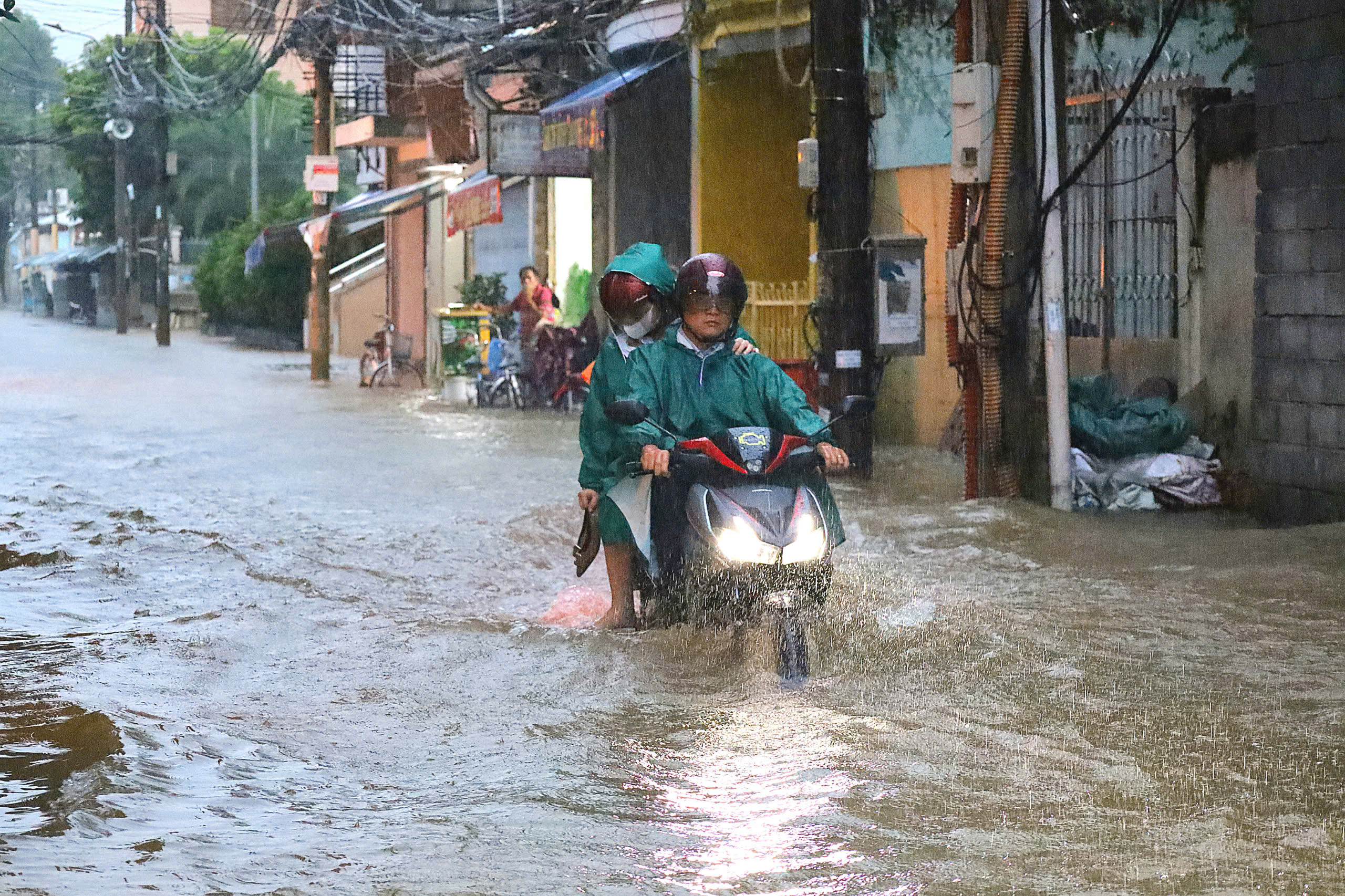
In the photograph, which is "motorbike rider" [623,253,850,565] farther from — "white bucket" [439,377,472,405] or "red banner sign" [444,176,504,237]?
"red banner sign" [444,176,504,237]

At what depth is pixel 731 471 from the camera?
6.16 m

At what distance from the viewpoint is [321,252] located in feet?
100

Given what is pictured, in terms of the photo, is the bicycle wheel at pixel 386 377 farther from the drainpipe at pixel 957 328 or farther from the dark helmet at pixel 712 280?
the dark helmet at pixel 712 280

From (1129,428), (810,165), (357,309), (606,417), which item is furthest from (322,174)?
(606,417)

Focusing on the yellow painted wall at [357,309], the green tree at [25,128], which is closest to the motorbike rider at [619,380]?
the yellow painted wall at [357,309]

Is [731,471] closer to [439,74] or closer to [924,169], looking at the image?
[924,169]

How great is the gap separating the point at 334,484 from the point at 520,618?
6088mm

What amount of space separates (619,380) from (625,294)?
0.34m

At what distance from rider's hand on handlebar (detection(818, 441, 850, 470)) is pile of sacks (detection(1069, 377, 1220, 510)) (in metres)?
5.89

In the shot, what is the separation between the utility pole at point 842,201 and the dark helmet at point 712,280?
6.83 meters

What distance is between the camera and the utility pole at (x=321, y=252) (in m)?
29.2

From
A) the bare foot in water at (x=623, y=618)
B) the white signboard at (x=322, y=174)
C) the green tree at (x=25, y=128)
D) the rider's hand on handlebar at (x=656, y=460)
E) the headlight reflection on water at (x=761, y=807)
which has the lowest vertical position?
the headlight reflection on water at (x=761, y=807)

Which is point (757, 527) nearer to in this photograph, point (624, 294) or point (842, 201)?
point (624, 294)

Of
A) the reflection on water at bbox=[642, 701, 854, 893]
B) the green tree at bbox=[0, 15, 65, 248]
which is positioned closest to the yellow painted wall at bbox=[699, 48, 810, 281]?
the reflection on water at bbox=[642, 701, 854, 893]
